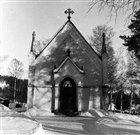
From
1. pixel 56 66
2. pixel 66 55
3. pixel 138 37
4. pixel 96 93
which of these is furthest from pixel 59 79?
pixel 138 37

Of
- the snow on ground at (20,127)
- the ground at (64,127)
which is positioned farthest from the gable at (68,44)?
the snow on ground at (20,127)

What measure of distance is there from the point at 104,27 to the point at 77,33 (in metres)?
9.93

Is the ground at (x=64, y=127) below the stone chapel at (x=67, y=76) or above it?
below

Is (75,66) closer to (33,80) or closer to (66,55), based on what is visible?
(66,55)

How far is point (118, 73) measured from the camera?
2652 cm

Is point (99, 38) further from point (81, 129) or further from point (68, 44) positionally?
point (81, 129)

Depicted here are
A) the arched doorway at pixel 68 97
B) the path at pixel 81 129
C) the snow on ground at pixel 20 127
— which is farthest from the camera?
the arched doorway at pixel 68 97

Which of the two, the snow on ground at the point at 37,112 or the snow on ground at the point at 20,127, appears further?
the snow on ground at the point at 37,112

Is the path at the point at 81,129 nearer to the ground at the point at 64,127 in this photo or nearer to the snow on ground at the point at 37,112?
the ground at the point at 64,127

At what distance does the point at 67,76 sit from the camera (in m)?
17.3

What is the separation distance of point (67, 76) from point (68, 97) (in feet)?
6.67

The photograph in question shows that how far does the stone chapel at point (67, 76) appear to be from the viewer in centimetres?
1714

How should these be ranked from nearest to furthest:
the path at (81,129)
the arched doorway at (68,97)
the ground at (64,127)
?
the ground at (64,127), the path at (81,129), the arched doorway at (68,97)

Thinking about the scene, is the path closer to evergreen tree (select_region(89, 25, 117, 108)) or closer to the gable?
the gable
